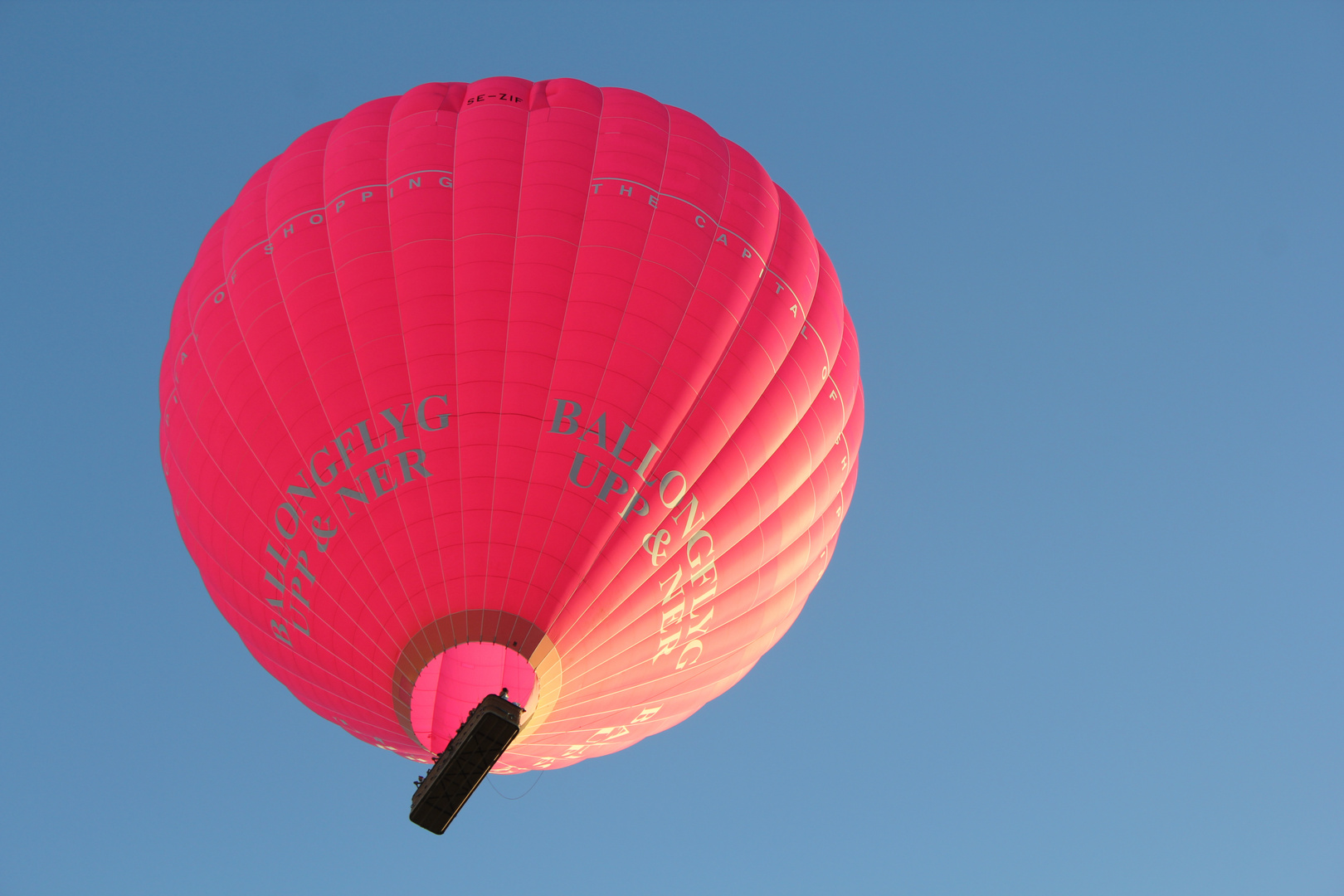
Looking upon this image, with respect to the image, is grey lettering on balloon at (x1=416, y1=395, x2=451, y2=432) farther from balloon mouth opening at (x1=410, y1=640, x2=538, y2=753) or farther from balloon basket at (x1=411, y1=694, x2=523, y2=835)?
balloon basket at (x1=411, y1=694, x2=523, y2=835)

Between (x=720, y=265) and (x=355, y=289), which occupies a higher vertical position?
(x=720, y=265)

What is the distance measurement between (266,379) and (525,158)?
12.5 feet

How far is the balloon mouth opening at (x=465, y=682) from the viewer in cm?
1080

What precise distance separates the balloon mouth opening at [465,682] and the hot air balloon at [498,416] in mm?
34

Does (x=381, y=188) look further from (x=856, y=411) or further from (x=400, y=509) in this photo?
(x=856, y=411)

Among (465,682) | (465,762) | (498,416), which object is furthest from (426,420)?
(465,762)

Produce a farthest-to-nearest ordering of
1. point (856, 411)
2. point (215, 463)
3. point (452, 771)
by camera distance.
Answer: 1. point (856, 411)
2. point (215, 463)
3. point (452, 771)

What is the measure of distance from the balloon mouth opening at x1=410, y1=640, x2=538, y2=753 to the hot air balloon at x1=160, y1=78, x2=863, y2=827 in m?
0.03

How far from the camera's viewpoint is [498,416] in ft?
36.0

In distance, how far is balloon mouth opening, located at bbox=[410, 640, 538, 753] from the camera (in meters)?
10.8

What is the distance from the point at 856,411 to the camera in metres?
13.8

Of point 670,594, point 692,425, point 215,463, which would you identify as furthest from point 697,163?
point 215,463

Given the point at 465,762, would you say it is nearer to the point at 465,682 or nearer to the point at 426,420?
the point at 465,682

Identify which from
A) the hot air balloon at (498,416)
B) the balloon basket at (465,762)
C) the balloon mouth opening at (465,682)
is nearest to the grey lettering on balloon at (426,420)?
the hot air balloon at (498,416)
